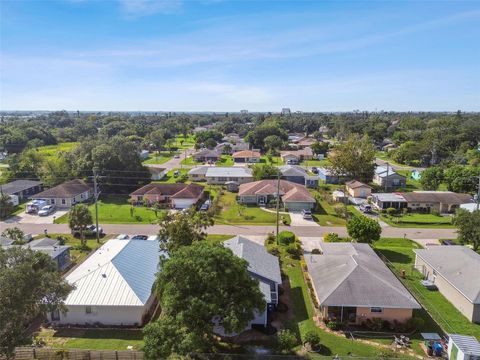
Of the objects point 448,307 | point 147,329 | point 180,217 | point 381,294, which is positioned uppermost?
point 180,217

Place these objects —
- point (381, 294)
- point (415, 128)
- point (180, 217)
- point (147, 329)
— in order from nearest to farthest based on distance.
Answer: point (147, 329) → point (381, 294) → point (180, 217) → point (415, 128)

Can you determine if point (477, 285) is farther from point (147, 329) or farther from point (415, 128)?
point (415, 128)

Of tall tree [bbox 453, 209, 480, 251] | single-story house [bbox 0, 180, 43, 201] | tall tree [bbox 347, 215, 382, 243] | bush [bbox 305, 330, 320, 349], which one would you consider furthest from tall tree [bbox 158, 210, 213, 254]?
single-story house [bbox 0, 180, 43, 201]

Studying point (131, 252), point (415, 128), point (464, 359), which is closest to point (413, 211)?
point (464, 359)

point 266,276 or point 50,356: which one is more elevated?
point 266,276

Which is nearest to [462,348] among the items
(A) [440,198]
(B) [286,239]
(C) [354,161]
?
(B) [286,239]

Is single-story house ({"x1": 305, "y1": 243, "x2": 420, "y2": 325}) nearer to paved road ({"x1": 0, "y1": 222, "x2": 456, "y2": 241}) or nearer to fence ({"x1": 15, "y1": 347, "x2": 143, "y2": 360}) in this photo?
fence ({"x1": 15, "y1": 347, "x2": 143, "y2": 360})
